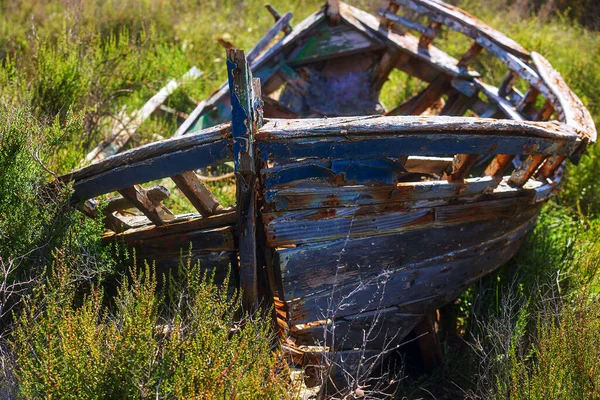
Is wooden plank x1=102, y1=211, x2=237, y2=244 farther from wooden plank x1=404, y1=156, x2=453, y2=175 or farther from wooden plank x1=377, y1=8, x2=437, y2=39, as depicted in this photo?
wooden plank x1=377, y1=8, x2=437, y2=39

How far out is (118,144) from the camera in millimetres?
6141

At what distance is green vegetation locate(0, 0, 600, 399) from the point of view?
291cm

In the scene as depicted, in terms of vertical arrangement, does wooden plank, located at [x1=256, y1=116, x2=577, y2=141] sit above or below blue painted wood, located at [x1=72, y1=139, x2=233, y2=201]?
above

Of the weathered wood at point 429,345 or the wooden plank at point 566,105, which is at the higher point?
the wooden plank at point 566,105

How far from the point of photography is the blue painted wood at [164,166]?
134 inches

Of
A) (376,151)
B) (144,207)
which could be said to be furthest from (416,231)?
(144,207)

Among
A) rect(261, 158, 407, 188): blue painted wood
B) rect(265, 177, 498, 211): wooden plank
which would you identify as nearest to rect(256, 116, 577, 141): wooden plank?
rect(261, 158, 407, 188): blue painted wood

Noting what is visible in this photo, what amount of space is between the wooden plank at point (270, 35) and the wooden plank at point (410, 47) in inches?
20.6

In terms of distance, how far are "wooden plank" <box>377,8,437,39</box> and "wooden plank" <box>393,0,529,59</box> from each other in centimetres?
12

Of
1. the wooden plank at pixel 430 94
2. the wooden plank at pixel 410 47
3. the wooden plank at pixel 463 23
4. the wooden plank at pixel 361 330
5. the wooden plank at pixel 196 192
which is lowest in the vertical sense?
the wooden plank at pixel 361 330

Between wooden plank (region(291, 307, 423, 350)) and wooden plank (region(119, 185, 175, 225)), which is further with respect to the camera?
wooden plank (region(291, 307, 423, 350))

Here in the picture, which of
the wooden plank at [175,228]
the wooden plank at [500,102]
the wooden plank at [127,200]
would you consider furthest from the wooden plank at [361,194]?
the wooden plank at [500,102]

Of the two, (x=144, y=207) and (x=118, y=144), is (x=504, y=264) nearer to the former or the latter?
(x=144, y=207)

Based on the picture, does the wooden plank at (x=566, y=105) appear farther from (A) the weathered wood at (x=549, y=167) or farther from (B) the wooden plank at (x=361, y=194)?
(B) the wooden plank at (x=361, y=194)
